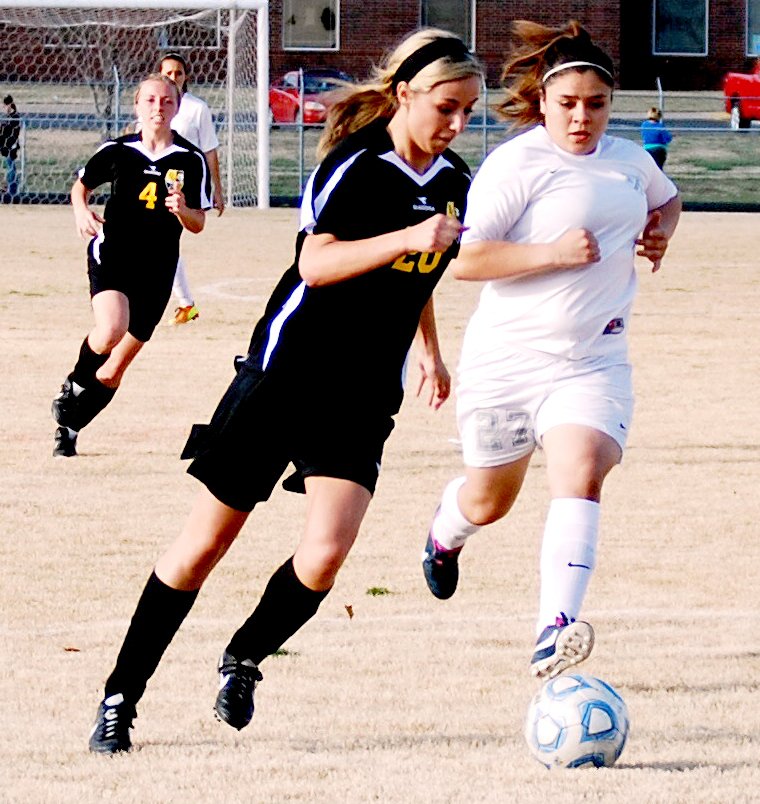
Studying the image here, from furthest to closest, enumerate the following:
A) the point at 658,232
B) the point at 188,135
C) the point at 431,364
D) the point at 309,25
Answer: the point at 309,25 < the point at 188,135 < the point at 431,364 < the point at 658,232

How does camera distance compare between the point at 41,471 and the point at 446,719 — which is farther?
the point at 41,471

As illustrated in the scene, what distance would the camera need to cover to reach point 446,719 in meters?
4.56

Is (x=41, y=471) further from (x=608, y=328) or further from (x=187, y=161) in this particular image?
(x=608, y=328)

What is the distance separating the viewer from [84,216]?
8820mm

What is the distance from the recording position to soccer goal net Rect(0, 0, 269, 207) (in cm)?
2495

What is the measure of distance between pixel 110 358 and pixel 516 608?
3537 mm

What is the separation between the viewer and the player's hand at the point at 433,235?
4.05 meters

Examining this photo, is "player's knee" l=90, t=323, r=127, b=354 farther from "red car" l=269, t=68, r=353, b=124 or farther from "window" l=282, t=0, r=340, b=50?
"window" l=282, t=0, r=340, b=50

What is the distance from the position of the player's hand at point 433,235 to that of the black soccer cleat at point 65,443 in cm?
483

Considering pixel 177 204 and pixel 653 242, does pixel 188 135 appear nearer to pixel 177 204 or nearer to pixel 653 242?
pixel 177 204

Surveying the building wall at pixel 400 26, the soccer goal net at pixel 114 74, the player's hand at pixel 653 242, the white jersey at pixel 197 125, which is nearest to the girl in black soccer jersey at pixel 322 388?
the player's hand at pixel 653 242

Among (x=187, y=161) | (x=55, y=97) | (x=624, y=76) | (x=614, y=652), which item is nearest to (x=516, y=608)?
(x=614, y=652)

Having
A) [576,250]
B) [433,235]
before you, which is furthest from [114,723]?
[576,250]

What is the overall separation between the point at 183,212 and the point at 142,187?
0.57 metres
